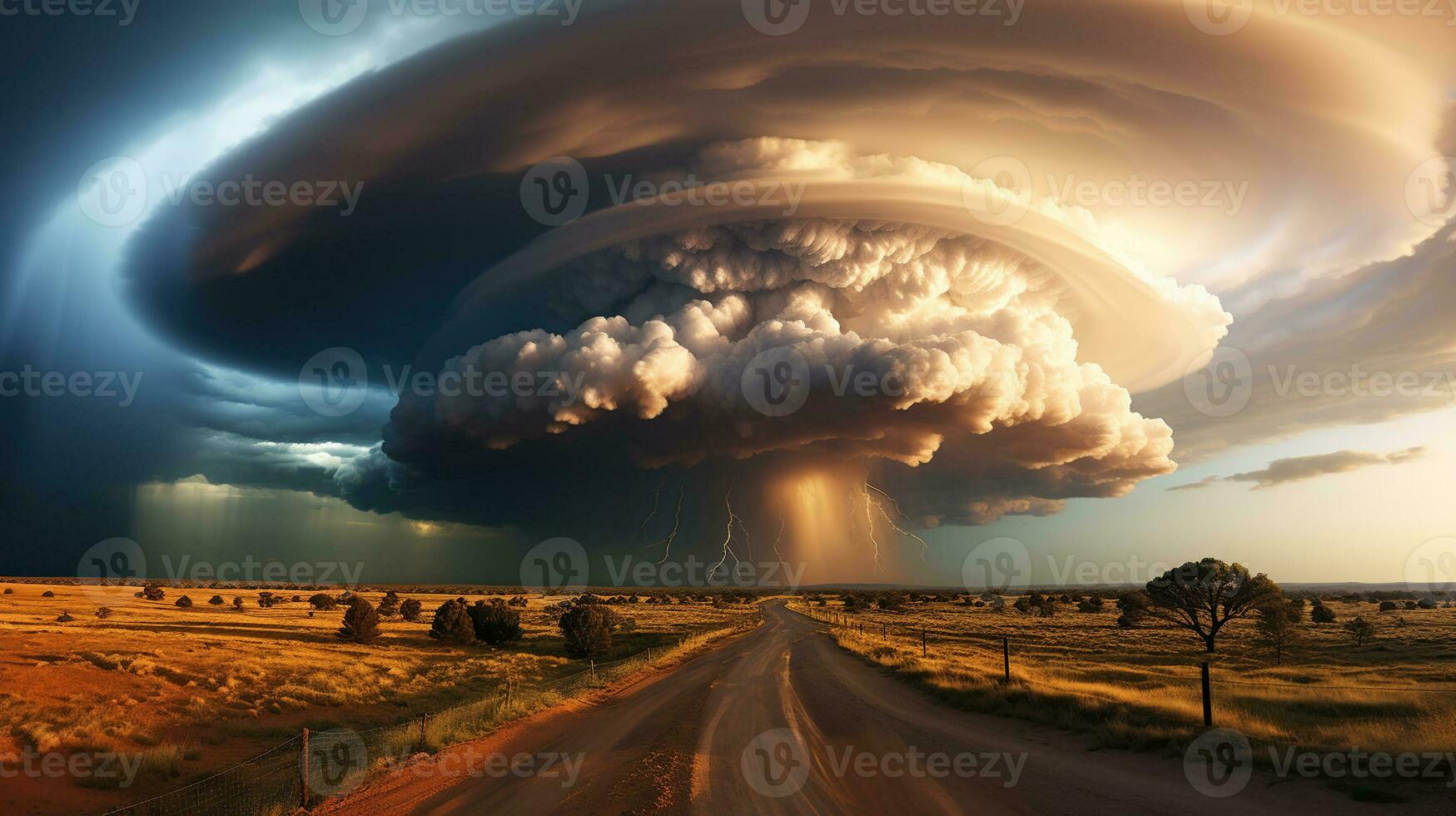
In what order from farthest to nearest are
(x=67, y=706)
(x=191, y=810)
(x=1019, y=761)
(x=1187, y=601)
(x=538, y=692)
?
(x=1187, y=601)
(x=538, y=692)
(x=67, y=706)
(x=1019, y=761)
(x=191, y=810)

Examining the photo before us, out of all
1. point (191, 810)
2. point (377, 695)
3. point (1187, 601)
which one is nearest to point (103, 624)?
point (377, 695)

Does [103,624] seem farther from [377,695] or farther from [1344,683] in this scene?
[1344,683]

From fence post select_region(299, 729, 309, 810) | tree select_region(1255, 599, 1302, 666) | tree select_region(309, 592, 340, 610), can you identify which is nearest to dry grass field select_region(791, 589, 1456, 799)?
tree select_region(1255, 599, 1302, 666)

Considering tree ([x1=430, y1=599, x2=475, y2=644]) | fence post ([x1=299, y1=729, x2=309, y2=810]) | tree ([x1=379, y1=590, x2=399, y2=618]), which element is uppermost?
fence post ([x1=299, y1=729, x2=309, y2=810])

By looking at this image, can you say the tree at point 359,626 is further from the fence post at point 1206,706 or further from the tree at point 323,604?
the fence post at point 1206,706

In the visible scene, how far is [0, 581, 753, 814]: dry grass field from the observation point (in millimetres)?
15875

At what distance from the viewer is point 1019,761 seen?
46.4ft

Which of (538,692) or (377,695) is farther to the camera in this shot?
(377,695)

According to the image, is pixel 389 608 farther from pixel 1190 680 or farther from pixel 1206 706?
pixel 1206 706

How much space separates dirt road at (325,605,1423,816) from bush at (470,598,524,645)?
2623 centimetres

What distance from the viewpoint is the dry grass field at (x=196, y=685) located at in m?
15.9

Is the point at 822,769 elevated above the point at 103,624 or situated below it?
above

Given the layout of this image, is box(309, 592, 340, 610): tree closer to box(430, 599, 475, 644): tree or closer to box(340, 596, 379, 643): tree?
box(340, 596, 379, 643): tree

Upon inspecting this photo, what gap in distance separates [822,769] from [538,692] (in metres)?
14.7
